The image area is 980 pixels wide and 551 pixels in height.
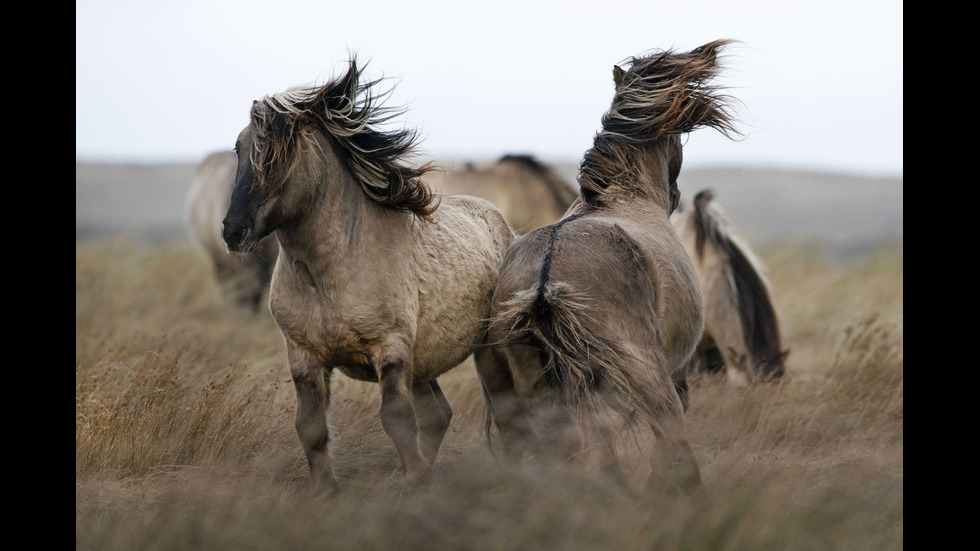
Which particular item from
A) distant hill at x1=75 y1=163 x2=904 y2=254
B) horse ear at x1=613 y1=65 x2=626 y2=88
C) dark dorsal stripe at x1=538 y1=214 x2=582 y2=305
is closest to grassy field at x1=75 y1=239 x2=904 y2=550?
dark dorsal stripe at x1=538 y1=214 x2=582 y2=305

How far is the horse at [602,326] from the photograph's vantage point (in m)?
3.57

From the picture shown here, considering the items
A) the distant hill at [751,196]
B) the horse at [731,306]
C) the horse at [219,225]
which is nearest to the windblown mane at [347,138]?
the horse at [731,306]

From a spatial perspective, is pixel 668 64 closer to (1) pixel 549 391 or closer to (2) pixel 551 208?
(1) pixel 549 391

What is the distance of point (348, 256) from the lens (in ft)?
13.1

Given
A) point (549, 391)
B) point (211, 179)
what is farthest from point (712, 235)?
point (211, 179)

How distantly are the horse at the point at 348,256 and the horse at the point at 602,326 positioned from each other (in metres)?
0.36

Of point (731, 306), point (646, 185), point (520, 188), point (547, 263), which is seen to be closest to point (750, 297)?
point (731, 306)

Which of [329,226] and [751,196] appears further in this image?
[751,196]

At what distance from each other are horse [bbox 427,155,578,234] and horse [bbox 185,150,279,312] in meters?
2.50

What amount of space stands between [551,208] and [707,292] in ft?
11.0

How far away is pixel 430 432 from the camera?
472 cm

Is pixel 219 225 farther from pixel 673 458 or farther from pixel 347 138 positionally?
pixel 673 458

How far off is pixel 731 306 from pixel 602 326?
4.06m

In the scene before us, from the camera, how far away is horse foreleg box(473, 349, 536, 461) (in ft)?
13.9
